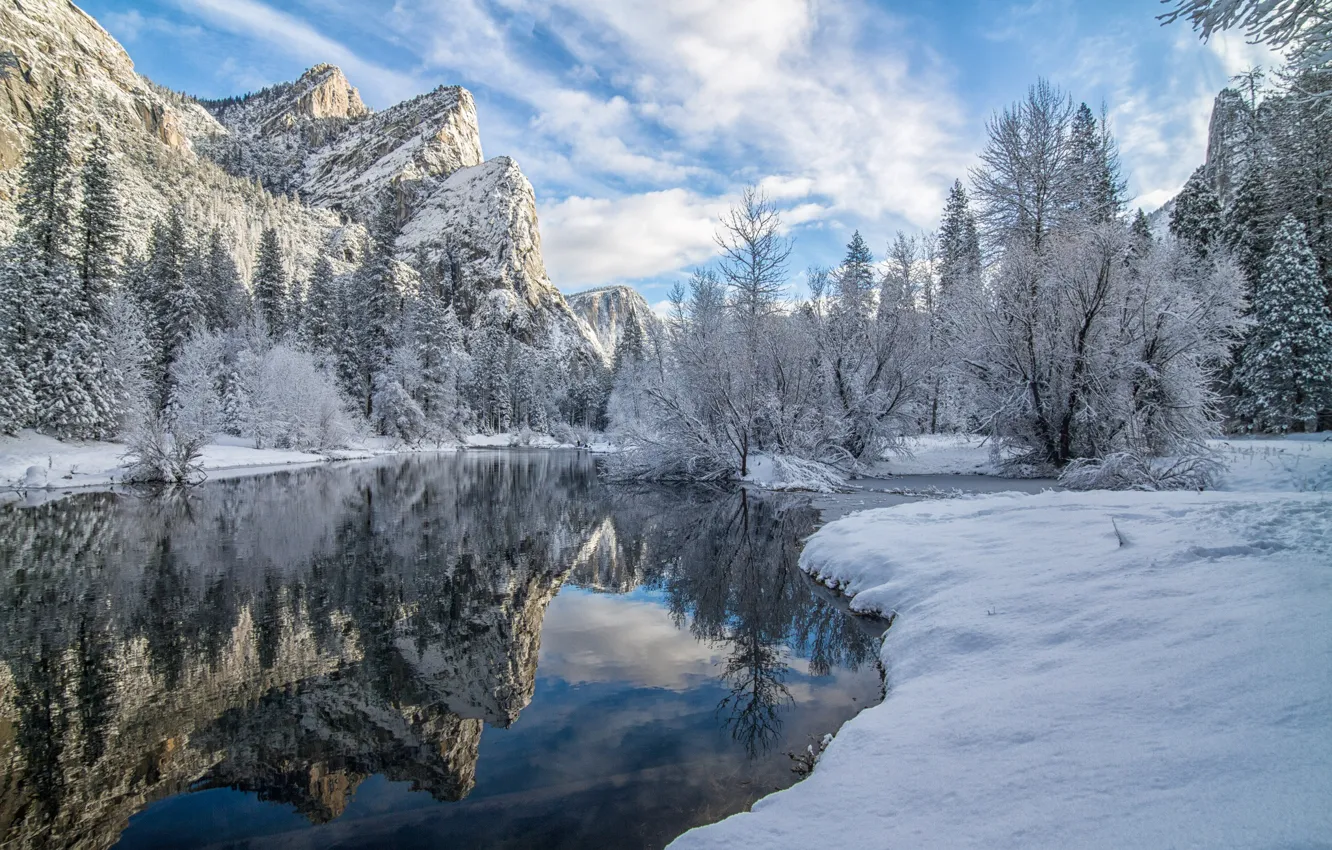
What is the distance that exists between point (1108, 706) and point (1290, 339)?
30.9m

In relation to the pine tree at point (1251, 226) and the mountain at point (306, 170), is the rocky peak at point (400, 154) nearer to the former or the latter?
the mountain at point (306, 170)

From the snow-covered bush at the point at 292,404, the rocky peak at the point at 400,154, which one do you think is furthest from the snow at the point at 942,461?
the rocky peak at the point at 400,154

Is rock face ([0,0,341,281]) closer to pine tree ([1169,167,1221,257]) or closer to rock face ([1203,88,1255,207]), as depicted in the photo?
rock face ([1203,88,1255,207])

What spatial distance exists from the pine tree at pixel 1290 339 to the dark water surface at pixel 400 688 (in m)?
26.4

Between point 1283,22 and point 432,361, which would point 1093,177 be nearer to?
point 1283,22

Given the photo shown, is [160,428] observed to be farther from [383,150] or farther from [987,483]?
[383,150]

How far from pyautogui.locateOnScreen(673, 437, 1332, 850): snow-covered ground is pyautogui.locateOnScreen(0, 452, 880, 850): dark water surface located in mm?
917

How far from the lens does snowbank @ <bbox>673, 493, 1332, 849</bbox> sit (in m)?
2.19

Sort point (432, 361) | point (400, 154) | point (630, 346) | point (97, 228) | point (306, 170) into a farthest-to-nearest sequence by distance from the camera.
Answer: point (306, 170), point (400, 154), point (630, 346), point (432, 361), point (97, 228)

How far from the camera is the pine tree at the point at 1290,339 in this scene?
2252 cm

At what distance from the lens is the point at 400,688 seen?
5234mm

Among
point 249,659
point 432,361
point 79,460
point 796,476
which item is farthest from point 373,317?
point 249,659

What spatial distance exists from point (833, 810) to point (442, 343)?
165ft

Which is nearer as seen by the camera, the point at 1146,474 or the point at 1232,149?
the point at 1146,474
